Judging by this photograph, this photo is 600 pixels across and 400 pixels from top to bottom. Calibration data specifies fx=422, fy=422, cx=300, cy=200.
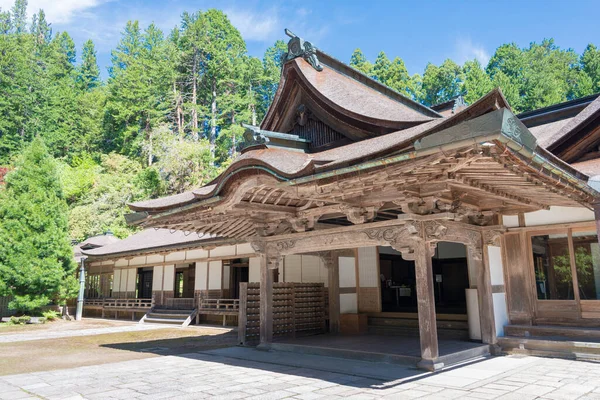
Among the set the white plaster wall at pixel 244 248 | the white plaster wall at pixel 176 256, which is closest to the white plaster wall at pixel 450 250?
the white plaster wall at pixel 244 248

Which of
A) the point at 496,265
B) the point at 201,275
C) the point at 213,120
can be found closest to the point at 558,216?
the point at 496,265

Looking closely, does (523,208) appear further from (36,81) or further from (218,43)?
(36,81)

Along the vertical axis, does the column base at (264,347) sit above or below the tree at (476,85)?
below

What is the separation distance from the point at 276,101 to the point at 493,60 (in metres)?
40.9

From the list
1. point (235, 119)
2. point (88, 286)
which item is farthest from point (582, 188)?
point (235, 119)

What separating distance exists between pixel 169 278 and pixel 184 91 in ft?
91.6

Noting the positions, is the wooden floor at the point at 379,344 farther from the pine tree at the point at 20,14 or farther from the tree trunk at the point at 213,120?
the pine tree at the point at 20,14

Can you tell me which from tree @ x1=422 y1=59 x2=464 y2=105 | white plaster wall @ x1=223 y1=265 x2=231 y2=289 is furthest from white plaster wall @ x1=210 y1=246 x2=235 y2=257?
tree @ x1=422 y1=59 x2=464 y2=105

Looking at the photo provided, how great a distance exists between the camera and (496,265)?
865 centimetres

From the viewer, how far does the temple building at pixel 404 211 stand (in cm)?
539

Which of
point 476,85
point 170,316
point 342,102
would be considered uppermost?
point 476,85

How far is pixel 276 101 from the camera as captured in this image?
32.2 feet

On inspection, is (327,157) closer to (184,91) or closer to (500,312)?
(500,312)

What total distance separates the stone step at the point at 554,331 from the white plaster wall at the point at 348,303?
13.3ft
